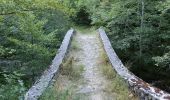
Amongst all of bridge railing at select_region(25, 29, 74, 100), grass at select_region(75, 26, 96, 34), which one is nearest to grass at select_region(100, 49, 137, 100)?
bridge railing at select_region(25, 29, 74, 100)

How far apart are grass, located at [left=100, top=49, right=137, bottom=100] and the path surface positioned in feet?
0.50

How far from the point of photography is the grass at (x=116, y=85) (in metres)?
7.34

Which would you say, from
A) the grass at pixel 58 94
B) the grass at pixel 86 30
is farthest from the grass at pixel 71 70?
the grass at pixel 86 30

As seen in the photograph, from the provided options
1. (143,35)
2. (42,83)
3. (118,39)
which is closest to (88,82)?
(42,83)

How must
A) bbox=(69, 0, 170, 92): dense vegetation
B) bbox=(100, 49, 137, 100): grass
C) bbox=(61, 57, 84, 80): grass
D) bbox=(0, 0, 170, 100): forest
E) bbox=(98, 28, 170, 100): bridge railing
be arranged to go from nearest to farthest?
bbox=(98, 28, 170, 100): bridge railing, bbox=(100, 49, 137, 100): grass, bbox=(61, 57, 84, 80): grass, bbox=(0, 0, 170, 100): forest, bbox=(69, 0, 170, 92): dense vegetation

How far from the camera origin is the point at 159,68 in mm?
17234

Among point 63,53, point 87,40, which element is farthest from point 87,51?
point 87,40

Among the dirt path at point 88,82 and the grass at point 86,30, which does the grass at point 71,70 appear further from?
the grass at point 86,30

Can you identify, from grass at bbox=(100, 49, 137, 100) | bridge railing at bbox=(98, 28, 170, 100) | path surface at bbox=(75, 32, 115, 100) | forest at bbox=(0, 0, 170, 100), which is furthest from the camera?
forest at bbox=(0, 0, 170, 100)

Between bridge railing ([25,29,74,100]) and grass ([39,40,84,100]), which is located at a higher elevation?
bridge railing ([25,29,74,100])

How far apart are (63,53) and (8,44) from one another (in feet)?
17.4

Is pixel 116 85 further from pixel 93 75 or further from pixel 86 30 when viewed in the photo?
pixel 86 30

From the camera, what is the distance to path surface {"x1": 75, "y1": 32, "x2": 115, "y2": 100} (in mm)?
7770

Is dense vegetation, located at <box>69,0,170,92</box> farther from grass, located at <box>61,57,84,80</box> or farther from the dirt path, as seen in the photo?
grass, located at <box>61,57,84,80</box>
